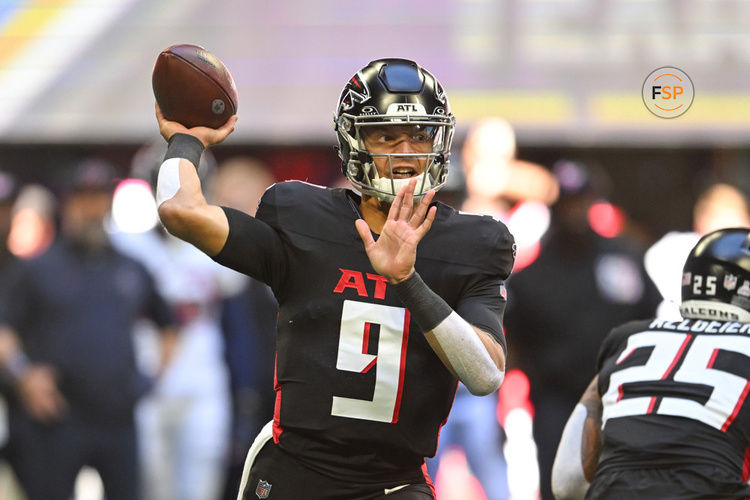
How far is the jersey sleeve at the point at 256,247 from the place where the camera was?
3.46 metres

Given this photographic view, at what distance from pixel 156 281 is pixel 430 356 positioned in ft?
13.3

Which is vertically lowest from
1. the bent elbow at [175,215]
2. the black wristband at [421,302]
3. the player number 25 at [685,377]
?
the player number 25 at [685,377]

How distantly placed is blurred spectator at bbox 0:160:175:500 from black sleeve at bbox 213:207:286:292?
345 centimetres

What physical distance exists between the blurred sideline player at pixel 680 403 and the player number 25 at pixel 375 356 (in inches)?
33.4

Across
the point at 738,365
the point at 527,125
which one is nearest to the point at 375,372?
the point at 738,365

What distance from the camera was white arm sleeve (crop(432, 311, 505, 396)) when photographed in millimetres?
3275

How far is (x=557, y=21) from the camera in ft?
33.5

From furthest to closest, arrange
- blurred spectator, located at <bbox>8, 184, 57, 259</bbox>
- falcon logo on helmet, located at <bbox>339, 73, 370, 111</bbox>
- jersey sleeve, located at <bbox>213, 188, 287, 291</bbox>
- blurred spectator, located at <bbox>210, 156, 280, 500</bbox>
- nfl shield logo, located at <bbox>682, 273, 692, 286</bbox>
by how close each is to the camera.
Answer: blurred spectator, located at <bbox>8, 184, 57, 259</bbox> < blurred spectator, located at <bbox>210, 156, 280, 500</bbox> < nfl shield logo, located at <bbox>682, 273, 692, 286</bbox> < falcon logo on helmet, located at <bbox>339, 73, 370, 111</bbox> < jersey sleeve, located at <bbox>213, 188, 287, 291</bbox>

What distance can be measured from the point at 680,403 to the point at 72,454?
372 centimetres

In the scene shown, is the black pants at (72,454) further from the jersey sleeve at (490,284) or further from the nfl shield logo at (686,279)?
the jersey sleeve at (490,284)

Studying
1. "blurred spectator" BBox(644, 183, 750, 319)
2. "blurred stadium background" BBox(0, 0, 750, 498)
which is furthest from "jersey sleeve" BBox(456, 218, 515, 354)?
"blurred stadium background" BBox(0, 0, 750, 498)

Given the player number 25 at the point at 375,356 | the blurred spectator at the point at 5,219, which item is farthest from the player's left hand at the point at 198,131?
the blurred spectator at the point at 5,219

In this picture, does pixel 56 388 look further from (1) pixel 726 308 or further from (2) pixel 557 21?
(2) pixel 557 21

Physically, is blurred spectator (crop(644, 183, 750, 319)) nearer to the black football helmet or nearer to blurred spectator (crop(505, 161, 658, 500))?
blurred spectator (crop(505, 161, 658, 500))
